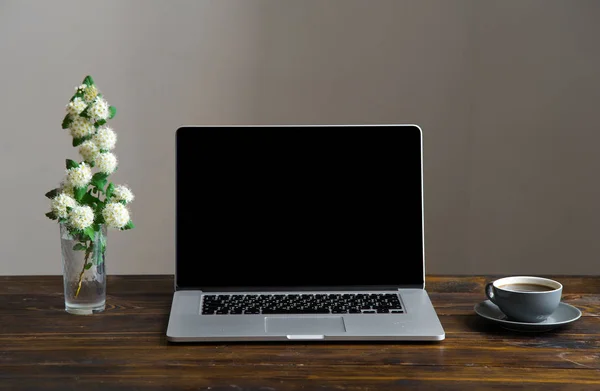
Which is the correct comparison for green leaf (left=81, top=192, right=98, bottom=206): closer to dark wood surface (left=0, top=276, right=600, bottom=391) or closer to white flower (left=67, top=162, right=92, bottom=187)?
white flower (left=67, top=162, right=92, bottom=187)

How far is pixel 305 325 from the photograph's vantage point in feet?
3.64

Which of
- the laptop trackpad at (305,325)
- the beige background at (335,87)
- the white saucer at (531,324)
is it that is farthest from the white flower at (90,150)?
the beige background at (335,87)

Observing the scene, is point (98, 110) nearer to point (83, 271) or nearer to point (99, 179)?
point (99, 179)

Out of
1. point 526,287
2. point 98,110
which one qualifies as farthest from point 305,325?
point 98,110

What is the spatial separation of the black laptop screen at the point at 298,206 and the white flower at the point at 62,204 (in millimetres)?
183

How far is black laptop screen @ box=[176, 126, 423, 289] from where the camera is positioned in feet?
4.15

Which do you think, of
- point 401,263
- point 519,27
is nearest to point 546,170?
point 519,27

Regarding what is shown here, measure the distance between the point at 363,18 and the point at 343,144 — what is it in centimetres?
114

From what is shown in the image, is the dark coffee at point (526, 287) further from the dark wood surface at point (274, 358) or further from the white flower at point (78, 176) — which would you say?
the white flower at point (78, 176)

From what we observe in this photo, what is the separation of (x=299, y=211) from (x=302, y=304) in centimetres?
17

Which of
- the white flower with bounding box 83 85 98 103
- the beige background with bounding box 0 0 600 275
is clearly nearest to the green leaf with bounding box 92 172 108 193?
the white flower with bounding box 83 85 98 103

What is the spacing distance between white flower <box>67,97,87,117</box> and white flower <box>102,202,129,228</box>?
0.15 metres

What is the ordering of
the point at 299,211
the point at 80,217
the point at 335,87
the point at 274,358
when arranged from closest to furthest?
the point at 274,358
the point at 80,217
the point at 299,211
the point at 335,87

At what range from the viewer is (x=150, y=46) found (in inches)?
91.9
